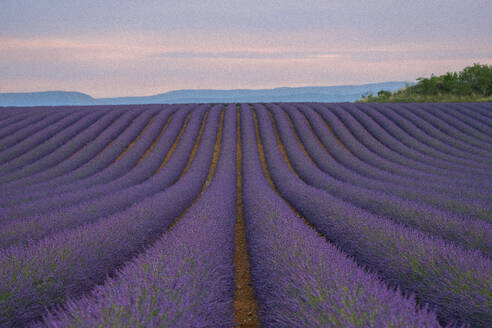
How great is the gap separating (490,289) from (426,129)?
17.1 meters

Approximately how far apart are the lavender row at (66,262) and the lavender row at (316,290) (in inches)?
67.1

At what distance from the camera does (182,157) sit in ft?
44.7

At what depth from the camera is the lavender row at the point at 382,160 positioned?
8.61 meters

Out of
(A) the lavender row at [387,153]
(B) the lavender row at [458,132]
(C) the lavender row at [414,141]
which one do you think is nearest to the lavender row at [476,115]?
(B) the lavender row at [458,132]

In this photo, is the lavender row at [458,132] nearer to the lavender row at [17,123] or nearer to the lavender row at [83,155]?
the lavender row at [83,155]

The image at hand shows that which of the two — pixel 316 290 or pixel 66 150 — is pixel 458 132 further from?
pixel 66 150

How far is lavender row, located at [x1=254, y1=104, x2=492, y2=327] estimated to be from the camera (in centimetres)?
235

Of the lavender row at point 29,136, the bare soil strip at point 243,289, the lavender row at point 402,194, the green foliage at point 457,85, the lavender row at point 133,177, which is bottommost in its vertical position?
the bare soil strip at point 243,289

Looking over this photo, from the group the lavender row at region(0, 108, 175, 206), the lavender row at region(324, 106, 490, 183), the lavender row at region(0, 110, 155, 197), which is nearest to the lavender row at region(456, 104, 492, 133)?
the lavender row at region(324, 106, 490, 183)

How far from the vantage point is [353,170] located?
37.4ft

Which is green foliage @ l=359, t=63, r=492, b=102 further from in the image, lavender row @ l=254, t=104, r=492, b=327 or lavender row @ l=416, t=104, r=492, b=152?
lavender row @ l=254, t=104, r=492, b=327

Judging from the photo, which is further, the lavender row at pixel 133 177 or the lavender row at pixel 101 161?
the lavender row at pixel 101 161

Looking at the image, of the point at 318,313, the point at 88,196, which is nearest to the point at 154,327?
the point at 318,313

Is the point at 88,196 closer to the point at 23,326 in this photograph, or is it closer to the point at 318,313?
the point at 23,326
